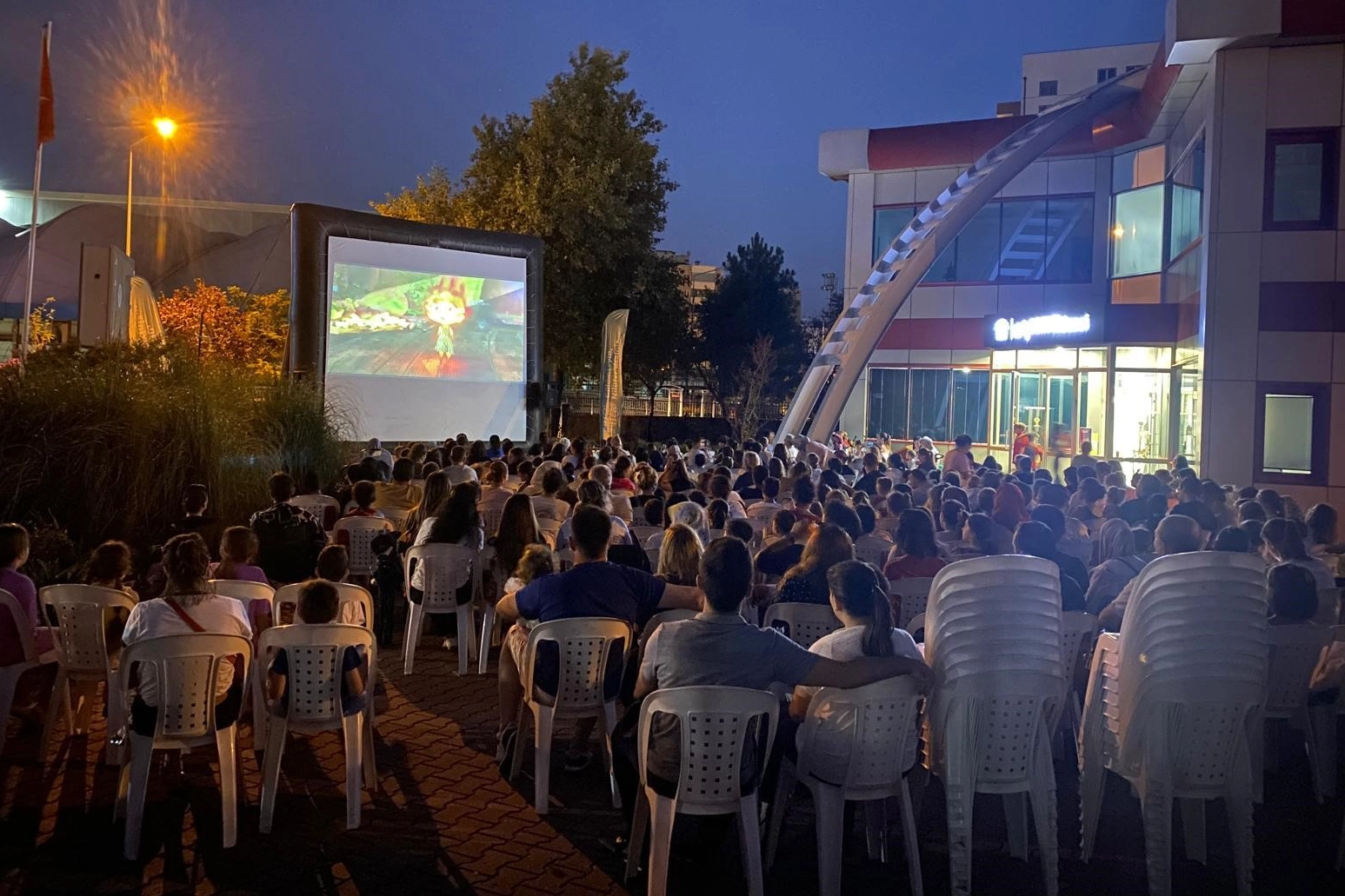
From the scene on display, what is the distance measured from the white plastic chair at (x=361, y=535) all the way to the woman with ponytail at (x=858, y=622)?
202 inches

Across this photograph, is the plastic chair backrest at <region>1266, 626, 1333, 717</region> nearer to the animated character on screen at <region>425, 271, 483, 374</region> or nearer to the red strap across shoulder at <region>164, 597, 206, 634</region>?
the red strap across shoulder at <region>164, 597, 206, 634</region>

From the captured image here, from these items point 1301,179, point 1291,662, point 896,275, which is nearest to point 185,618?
point 1291,662

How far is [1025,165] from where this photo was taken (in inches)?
882

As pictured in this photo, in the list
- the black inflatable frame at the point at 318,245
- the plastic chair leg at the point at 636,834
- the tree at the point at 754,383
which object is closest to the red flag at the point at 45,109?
the black inflatable frame at the point at 318,245

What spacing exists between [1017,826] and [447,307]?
16995 mm

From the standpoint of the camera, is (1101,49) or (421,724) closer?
(421,724)

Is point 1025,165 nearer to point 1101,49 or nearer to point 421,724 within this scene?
point 421,724

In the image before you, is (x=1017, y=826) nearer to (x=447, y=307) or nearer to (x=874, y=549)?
(x=874, y=549)

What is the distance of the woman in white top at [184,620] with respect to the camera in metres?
4.41

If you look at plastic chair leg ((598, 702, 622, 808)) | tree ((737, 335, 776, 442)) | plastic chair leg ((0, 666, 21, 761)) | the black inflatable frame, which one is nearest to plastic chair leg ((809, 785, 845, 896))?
plastic chair leg ((598, 702, 622, 808))

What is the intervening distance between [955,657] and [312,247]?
15948mm

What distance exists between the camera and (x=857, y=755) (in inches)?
157

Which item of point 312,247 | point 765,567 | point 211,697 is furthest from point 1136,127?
point 211,697

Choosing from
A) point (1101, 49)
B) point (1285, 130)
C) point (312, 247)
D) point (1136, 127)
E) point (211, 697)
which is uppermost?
point (1101, 49)
